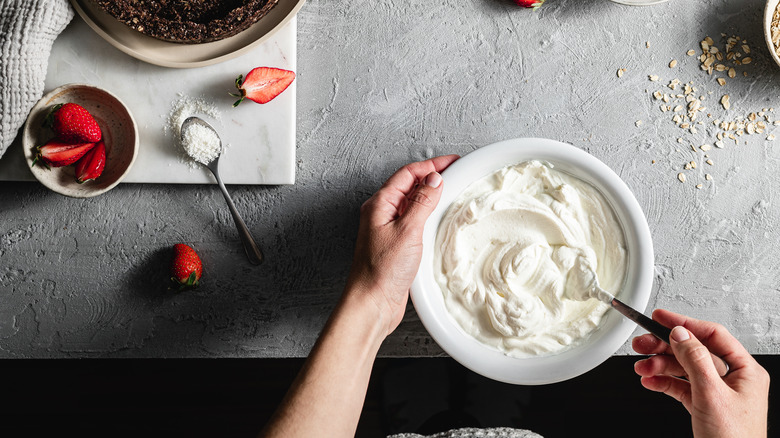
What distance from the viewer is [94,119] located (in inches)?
41.4

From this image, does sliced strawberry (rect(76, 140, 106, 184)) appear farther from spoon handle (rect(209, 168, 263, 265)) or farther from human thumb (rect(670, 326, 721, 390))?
human thumb (rect(670, 326, 721, 390))

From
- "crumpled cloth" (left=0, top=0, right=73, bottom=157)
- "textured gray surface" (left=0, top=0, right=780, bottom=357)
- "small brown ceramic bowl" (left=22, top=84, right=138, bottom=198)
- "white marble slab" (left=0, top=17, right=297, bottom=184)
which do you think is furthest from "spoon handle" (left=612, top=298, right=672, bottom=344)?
"crumpled cloth" (left=0, top=0, right=73, bottom=157)

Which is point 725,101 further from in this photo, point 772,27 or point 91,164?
point 91,164

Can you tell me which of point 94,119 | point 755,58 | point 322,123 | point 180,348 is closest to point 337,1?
point 322,123

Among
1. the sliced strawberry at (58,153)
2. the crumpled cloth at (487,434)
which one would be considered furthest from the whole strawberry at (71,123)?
the crumpled cloth at (487,434)

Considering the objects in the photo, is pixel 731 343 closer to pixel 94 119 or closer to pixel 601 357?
pixel 601 357

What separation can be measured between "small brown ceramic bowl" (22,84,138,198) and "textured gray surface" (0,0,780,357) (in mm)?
77

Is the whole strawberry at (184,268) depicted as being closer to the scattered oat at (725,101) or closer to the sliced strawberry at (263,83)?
the sliced strawberry at (263,83)

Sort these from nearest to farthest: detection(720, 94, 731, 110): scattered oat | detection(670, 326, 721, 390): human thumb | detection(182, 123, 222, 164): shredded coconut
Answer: detection(670, 326, 721, 390): human thumb
detection(182, 123, 222, 164): shredded coconut
detection(720, 94, 731, 110): scattered oat

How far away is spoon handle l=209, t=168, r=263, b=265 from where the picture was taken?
42.2 inches

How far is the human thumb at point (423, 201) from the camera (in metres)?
0.95

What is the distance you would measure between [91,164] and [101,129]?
0.09 metres

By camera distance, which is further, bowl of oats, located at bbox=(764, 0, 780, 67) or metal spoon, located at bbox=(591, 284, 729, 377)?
bowl of oats, located at bbox=(764, 0, 780, 67)

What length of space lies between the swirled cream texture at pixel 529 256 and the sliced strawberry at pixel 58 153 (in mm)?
695
